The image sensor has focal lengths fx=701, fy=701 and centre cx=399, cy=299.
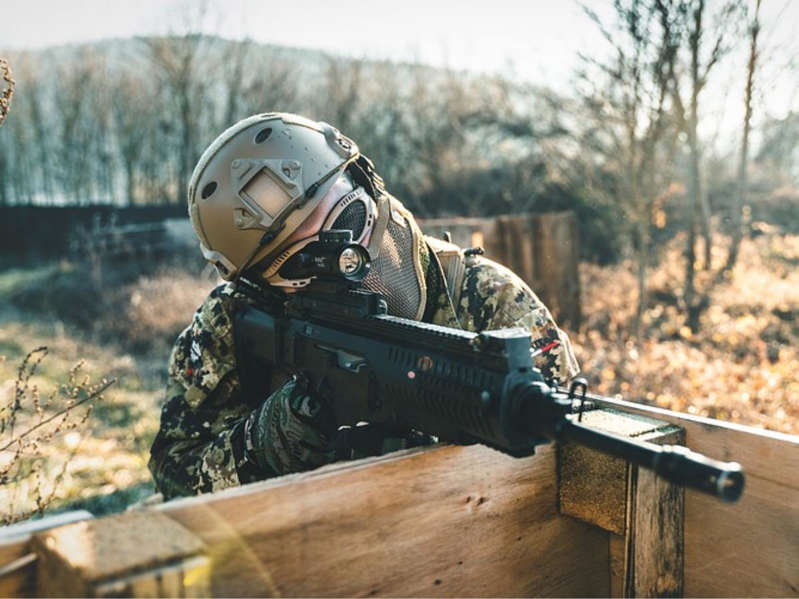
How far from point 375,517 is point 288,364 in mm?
1114

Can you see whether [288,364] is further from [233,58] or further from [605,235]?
[233,58]

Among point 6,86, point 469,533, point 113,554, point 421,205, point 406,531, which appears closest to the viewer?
point 113,554

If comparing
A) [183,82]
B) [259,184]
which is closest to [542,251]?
[259,184]

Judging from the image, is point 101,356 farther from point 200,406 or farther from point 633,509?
point 633,509

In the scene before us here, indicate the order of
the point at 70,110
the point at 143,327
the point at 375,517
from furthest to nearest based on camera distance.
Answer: the point at 70,110 → the point at 143,327 → the point at 375,517

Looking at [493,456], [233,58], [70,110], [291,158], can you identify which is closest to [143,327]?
[291,158]

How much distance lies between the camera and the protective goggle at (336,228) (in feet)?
8.77

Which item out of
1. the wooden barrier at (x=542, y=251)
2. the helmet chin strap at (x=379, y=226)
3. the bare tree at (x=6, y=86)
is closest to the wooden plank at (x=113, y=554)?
the helmet chin strap at (x=379, y=226)

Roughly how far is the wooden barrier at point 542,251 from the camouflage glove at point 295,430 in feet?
22.3

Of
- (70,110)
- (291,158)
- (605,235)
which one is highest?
(70,110)

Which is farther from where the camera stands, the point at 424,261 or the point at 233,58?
the point at 233,58

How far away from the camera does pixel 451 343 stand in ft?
5.33

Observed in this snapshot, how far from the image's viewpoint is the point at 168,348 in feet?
35.9

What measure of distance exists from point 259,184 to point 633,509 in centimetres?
179
